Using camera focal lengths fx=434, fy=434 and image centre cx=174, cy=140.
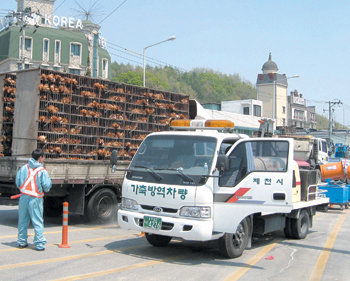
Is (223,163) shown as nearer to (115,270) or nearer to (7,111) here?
(115,270)

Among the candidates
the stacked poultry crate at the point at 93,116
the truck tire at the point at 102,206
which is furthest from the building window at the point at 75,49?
the truck tire at the point at 102,206

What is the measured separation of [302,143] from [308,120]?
91964mm

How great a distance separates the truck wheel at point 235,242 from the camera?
7.44 metres

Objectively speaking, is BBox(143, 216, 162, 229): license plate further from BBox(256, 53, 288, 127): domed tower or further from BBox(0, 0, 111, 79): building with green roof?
BBox(256, 53, 288, 127): domed tower

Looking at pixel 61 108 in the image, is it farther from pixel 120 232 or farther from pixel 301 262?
pixel 301 262

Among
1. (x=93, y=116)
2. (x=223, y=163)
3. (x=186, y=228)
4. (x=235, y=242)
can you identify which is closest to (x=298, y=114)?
(x=93, y=116)

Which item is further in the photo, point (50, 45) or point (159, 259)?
point (50, 45)

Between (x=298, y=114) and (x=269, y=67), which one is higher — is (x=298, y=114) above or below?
below

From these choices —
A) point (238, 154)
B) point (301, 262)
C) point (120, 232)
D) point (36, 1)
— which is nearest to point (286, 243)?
point (301, 262)

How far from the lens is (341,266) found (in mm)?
7555

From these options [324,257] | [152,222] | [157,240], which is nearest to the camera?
[152,222]

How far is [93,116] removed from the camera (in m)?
11.5

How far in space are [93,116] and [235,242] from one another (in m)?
5.53

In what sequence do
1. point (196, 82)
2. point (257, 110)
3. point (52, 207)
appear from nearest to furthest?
point (52, 207), point (257, 110), point (196, 82)
